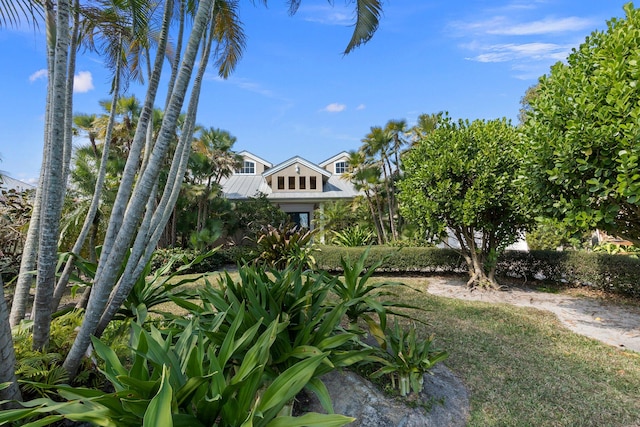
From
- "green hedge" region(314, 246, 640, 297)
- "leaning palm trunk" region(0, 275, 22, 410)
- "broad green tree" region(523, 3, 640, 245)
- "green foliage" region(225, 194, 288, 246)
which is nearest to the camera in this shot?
"leaning palm trunk" region(0, 275, 22, 410)

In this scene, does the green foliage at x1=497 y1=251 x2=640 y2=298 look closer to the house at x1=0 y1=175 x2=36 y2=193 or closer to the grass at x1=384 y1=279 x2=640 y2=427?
the grass at x1=384 y1=279 x2=640 y2=427

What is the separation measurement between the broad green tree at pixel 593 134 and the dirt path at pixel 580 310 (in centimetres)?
161

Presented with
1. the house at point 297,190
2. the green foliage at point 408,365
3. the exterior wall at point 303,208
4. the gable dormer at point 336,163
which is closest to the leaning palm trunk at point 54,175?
the green foliage at point 408,365

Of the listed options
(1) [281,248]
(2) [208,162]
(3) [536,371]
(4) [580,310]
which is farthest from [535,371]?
(2) [208,162]

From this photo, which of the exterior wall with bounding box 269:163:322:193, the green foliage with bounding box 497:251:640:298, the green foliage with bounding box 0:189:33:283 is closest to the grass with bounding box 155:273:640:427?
the green foliage with bounding box 497:251:640:298

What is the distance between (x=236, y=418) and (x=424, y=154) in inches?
336

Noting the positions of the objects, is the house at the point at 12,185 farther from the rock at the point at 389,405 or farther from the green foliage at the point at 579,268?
the green foliage at the point at 579,268

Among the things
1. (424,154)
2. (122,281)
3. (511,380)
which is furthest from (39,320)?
(424,154)

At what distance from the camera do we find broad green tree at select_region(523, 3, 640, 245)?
446 centimetres

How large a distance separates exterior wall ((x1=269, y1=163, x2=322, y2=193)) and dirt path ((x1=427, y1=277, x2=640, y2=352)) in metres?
11.7

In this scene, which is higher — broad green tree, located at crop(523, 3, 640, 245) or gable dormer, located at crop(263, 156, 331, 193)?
gable dormer, located at crop(263, 156, 331, 193)

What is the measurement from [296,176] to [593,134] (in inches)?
634

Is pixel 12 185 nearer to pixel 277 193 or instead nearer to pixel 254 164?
pixel 277 193

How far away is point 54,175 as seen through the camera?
289 centimetres
